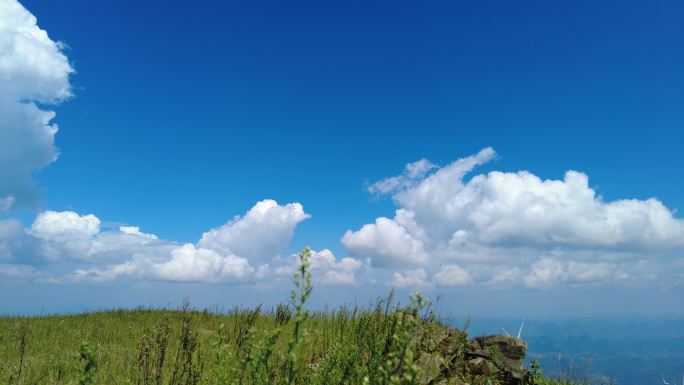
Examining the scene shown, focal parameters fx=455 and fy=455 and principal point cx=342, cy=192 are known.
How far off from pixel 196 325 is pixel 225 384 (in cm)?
1226

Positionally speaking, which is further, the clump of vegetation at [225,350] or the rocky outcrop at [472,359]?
the rocky outcrop at [472,359]

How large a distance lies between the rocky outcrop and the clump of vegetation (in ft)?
0.21

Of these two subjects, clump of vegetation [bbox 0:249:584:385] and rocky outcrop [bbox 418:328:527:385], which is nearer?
clump of vegetation [bbox 0:249:584:385]

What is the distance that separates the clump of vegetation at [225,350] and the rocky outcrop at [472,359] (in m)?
0.06

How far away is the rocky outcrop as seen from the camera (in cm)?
1030

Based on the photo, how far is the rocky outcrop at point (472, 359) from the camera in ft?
33.8

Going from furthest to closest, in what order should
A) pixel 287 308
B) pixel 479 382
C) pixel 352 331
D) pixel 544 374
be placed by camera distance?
1. pixel 287 308
2. pixel 352 331
3. pixel 544 374
4. pixel 479 382

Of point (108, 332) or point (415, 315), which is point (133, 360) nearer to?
point (108, 332)

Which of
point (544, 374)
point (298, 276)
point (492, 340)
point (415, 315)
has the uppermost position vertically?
point (298, 276)

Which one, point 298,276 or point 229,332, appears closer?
point 298,276

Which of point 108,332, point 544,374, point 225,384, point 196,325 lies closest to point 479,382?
point 544,374

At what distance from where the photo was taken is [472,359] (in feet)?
38.2

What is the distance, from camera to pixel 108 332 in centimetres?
1609

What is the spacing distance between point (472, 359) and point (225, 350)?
24.1 ft
